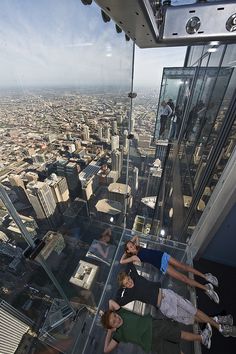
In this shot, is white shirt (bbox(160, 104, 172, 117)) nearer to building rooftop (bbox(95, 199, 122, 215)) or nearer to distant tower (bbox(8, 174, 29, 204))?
building rooftop (bbox(95, 199, 122, 215))

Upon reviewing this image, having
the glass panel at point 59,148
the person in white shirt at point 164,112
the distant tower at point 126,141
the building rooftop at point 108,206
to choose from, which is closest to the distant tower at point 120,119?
the glass panel at point 59,148

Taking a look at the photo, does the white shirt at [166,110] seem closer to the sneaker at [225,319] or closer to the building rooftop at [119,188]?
the building rooftop at [119,188]

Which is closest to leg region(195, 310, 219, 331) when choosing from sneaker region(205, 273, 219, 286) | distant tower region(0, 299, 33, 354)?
sneaker region(205, 273, 219, 286)

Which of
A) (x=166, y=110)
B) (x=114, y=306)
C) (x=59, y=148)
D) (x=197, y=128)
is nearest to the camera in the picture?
(x=59, y=148)

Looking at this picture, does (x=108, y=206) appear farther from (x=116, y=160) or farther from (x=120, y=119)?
(x=120, y=119)

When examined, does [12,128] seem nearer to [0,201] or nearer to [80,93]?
[0,201]

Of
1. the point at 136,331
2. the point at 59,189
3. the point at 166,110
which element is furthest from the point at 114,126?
the point at 166,110

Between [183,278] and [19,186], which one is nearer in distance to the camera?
[19,186]
